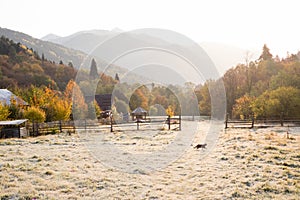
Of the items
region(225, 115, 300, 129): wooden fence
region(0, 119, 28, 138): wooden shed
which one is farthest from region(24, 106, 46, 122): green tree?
region(225, 115, 300, 129): wooden fence

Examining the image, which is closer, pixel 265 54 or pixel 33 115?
pixel 33 115

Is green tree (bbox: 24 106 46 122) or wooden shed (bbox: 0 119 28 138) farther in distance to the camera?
green tree (bbox: 24 106 46 122)

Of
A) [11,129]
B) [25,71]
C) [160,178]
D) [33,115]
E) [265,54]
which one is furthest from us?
[25,71]

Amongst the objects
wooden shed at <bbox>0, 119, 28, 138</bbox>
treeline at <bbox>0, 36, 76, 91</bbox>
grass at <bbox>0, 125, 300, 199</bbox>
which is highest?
treeline at <bbox>0, 36, 76, 91</bbox>

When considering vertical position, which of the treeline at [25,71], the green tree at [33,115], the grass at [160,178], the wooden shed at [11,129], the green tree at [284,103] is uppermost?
the treeline at [25,71]

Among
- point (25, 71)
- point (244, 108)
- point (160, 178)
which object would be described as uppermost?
point (25, 71)

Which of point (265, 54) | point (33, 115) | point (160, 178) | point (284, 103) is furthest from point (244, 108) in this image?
point (160, 178)

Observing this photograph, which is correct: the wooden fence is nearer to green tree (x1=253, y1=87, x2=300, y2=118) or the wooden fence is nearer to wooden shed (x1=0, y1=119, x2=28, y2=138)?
green tree (x1=253, y1=87, x2=300, y2=118)

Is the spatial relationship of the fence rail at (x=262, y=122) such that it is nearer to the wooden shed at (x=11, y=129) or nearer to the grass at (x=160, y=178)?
the grass at (x=160, y=178)

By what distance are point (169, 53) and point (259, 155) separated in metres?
7.79

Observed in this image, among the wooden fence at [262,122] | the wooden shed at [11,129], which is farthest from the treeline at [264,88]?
the wooden shed at [11,129]

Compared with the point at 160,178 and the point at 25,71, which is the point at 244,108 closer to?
the point at 160,178

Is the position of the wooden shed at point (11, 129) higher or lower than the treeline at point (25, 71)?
lower

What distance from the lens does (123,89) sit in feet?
162
